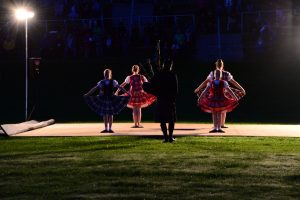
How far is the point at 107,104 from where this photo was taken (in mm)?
22562

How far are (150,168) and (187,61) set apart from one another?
24377 millimetres

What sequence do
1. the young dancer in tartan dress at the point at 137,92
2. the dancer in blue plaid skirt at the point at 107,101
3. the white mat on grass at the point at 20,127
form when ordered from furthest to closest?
1. the young dancer in tartan dress at the point at 137,92
2. the dancer in blue plaid skirt at the point at 107,101
3. the white mat on grass at the point at 20,127

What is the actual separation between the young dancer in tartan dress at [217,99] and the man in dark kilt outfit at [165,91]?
3037 mm

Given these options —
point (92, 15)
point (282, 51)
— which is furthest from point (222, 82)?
point (92, 15)

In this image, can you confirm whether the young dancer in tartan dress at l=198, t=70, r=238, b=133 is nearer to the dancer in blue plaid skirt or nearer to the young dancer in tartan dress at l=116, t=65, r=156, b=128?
the dancer in blue plaid skirt

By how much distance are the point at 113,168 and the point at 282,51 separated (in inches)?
994

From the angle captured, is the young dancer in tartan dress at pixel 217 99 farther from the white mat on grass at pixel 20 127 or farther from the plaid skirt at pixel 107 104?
the white mat on grass at pixel 20 127

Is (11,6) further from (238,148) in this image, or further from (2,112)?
(238,148)

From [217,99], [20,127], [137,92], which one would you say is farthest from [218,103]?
[20,127]

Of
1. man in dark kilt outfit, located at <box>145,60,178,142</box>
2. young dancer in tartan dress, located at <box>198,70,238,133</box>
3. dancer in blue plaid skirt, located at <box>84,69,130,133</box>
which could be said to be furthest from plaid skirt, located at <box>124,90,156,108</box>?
man in dark kilt outfit, located at <box>145,60,178,142</box>

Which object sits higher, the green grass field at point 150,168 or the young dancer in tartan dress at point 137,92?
the young dancer in tartan dress at point 137,92

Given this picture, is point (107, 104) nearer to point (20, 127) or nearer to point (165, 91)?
point (20, 127)

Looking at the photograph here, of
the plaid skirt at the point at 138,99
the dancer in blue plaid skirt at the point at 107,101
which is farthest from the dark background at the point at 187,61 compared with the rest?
the dancer in blue plaid skirt at the point at 107,101

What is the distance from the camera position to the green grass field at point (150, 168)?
12148 mm
